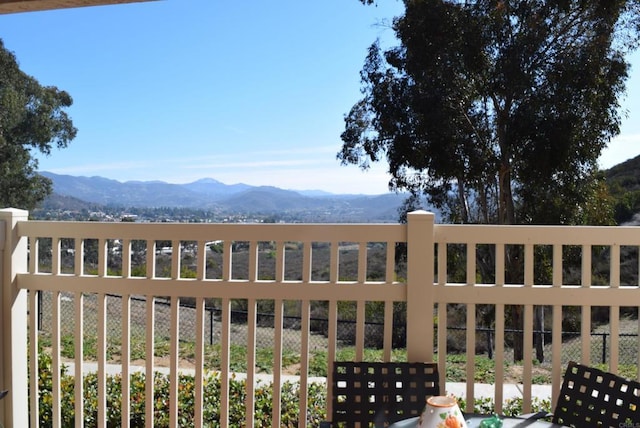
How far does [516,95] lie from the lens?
7344 millimetres

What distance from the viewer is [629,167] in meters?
7.81

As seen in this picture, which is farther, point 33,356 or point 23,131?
point 23,131

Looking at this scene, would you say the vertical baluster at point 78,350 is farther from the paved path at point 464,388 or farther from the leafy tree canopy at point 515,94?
the leafy tree canopy at point 515,94

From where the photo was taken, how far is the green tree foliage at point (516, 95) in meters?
7.16

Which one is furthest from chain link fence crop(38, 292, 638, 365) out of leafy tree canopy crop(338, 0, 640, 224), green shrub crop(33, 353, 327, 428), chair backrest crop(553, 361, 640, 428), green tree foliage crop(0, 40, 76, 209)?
chair backrest crop(553, 361, 640, 428)

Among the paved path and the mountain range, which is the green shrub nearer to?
the paved path

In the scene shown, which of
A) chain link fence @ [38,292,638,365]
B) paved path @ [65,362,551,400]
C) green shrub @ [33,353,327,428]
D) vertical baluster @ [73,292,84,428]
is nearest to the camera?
vertical baluster @ [73,292,84,428]

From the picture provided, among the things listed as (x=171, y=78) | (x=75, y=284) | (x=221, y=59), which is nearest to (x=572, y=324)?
(x=75, y=284)

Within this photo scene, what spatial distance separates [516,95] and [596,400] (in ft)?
21.2

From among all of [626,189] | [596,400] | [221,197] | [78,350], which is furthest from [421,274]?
[221,197]

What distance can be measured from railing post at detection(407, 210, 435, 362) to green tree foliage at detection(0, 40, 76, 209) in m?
7.26

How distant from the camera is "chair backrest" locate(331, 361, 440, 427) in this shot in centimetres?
177

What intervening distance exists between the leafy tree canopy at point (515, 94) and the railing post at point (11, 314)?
605 centimetres

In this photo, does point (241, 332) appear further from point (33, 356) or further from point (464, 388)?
point (33, 356)
